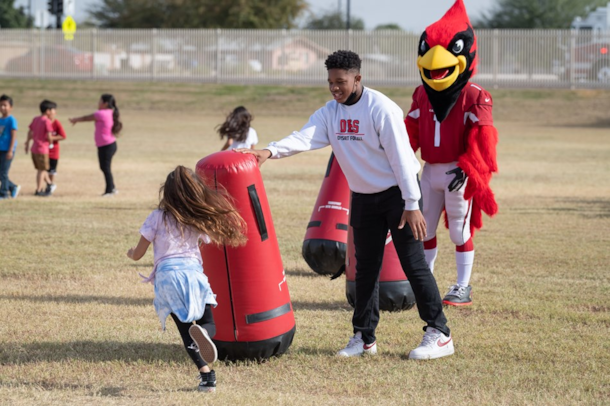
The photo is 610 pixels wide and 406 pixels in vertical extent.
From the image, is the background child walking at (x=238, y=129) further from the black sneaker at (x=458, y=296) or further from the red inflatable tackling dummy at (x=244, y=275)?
the red inflatable tackling dummy at (x=244, y=275)

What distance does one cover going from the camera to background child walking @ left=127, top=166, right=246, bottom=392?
4812 millimetres

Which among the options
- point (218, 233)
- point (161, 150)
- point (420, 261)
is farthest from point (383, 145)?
point (161, 150)

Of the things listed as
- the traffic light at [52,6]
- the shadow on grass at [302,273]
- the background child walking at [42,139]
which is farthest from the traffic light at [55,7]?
the shadow on grass at [302,273]

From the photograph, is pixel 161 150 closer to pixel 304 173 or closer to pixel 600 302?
pixel 304 173

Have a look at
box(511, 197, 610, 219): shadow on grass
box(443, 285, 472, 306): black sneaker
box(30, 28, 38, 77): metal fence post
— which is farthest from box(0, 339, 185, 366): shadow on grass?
box(30, 28, 38, 77): metal fence post

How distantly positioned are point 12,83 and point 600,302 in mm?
35613

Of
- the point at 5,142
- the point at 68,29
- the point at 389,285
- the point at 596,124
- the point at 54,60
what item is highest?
the point at 68,29

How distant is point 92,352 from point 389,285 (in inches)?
89.9

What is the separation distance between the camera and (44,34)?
41.8 metres

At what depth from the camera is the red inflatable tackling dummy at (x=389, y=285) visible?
684 centimetres

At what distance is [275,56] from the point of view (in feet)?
132

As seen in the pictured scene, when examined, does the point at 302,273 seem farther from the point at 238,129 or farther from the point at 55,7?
the point at 55,7

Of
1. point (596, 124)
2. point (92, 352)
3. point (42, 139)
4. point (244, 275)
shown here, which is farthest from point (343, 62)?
point (596, 124)

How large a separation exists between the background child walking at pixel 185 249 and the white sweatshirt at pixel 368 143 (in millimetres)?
698
